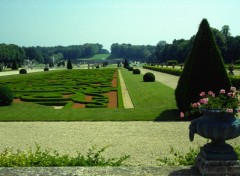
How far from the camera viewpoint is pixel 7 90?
57.5 feet

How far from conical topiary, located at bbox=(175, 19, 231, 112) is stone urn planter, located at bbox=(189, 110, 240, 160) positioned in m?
7.21

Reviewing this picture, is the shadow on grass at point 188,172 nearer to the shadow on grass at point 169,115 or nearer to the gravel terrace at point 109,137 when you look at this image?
the gravel terrace at point 109,137

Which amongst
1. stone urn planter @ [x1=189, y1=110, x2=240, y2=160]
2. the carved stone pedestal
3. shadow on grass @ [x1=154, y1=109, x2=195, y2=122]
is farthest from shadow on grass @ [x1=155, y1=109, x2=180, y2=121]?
the carved stone pedestal

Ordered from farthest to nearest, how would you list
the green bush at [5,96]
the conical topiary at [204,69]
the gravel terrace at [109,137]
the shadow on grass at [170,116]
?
the green bush at [5,96] < the shadow on grass at [170,116] < the conical topiary at [204,69] < the gravel terrace at [109,137]

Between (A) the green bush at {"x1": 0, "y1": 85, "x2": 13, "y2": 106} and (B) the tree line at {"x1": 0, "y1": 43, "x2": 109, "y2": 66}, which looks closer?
(A) the green bush at {"x1": 0, "y1": 85, "x2": 13, "y2": 106}

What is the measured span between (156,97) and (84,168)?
14.6 meters

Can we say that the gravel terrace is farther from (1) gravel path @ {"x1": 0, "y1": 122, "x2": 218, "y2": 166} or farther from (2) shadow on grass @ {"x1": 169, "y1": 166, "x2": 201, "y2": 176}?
(2) shadow on grass @ {"x1": 169, "y1": 166, "x2": 201, "y2": 176}

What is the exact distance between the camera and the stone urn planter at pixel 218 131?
518cm

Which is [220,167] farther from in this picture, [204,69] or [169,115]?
[169,115]

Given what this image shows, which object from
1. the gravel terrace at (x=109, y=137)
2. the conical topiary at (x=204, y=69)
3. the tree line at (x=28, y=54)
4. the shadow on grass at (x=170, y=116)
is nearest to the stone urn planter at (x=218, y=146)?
the gravel terrace at (x=109, y=137)

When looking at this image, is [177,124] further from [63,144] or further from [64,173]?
[64,173]

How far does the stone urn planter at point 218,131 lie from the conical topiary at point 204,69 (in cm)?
721

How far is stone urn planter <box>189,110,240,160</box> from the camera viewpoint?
5.18 metres

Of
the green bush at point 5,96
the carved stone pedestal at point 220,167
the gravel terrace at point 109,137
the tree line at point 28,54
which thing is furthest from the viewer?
the tree line at point 28,54
